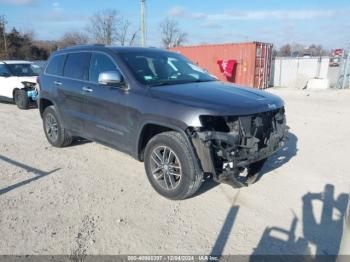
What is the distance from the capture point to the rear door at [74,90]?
5.34m

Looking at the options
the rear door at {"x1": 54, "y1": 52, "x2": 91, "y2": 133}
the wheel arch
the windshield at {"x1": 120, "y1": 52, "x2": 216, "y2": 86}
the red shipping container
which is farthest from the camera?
the red shipping container

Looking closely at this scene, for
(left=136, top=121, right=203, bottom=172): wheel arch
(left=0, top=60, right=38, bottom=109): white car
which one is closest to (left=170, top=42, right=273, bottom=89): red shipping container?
(left=0, top=60, right=38, bottom=109): white car

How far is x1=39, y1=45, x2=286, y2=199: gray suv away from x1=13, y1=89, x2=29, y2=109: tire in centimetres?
596

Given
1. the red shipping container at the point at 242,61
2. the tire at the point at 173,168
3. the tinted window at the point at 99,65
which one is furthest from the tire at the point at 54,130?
the red shipping container at the point at 242,61

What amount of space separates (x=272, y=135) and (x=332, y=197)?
1.12 metres

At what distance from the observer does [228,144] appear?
376 centimetres

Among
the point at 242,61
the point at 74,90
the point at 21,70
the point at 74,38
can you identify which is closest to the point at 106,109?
the point at 74,90

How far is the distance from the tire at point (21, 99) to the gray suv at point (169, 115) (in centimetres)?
596

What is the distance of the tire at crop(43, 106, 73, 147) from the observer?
6.16 metres

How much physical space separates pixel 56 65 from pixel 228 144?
391 cm

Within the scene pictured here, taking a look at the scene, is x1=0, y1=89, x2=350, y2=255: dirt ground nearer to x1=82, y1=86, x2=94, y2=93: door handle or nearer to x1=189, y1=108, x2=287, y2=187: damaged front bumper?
x1=189, y1=108, x2=287, y2=187: damaged front bumper

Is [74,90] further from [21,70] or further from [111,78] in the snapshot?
[21,70]

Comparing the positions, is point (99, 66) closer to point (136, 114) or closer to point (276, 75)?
point (136, 114)

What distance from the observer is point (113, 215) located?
3873 mm
